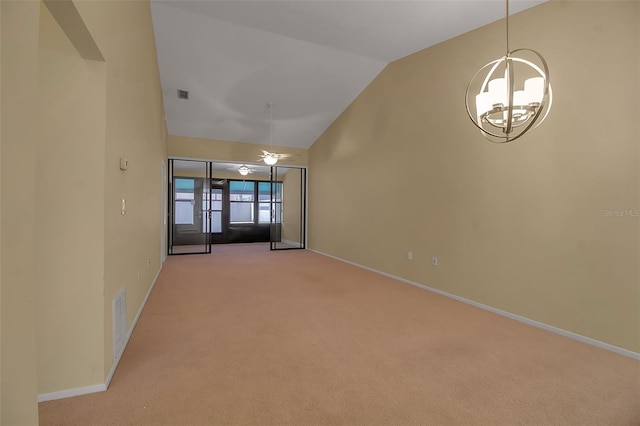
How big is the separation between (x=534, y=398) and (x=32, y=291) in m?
2.77

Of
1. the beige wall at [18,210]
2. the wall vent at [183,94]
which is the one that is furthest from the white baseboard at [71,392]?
the wall vent at [183,94]

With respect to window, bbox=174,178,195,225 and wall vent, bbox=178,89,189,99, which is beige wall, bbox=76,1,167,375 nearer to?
wall vent, bbox=178,89,189,99

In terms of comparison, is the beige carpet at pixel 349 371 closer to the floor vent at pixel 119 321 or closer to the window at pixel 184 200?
the floor vent at pixel 119 321

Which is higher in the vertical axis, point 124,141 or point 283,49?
point 283,49

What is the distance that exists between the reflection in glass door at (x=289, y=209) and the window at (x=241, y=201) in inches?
45.7

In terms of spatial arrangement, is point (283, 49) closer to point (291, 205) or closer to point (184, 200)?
point (184, 200)

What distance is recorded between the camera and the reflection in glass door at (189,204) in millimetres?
7938

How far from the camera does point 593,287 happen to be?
2.88m

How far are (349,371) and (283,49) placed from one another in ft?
15.5

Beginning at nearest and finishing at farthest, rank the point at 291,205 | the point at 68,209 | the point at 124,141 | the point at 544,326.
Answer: the point at 68,209 → the point at 124,141 → the point at 544,326 → the point at 291,205

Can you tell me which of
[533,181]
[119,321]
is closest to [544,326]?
[533,181]

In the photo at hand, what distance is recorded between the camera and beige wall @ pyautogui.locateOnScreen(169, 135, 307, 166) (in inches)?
296

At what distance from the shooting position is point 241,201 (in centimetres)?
1071

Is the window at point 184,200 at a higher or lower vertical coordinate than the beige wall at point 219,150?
lower
